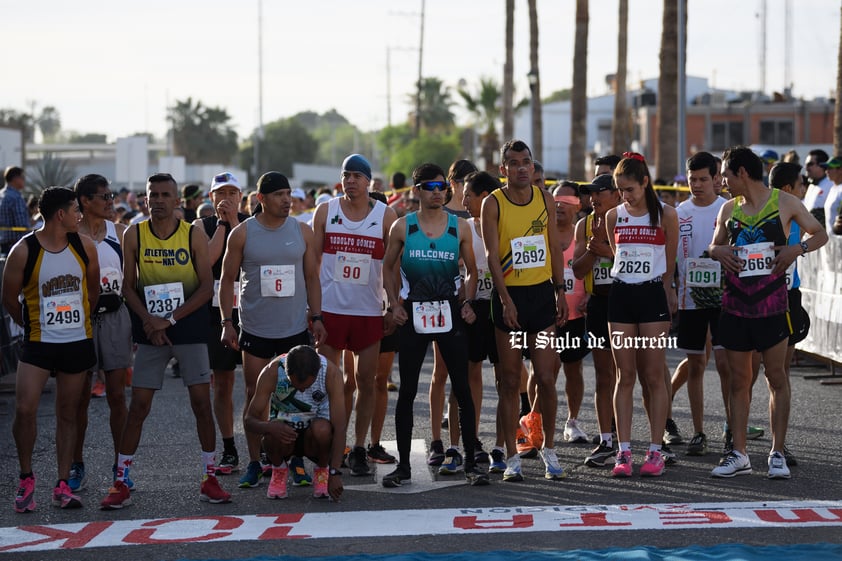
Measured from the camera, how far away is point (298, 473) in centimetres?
887

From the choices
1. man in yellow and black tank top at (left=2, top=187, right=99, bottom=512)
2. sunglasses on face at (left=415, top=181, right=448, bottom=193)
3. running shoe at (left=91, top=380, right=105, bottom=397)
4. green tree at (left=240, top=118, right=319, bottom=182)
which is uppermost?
green tree at (left=240, top=118, right=319, bottom=182)

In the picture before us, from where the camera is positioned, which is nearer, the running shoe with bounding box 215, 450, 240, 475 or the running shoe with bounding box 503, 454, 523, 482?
the running shoe with bounding box 503, 454, 523, 482

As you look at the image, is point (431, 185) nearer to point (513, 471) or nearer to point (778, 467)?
point (513, 471)

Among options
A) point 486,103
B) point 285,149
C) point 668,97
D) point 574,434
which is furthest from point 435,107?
point 574,434

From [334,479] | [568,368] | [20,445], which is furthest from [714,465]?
[20,445]

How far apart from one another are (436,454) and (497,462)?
1.79ft

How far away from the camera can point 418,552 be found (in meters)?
6.89

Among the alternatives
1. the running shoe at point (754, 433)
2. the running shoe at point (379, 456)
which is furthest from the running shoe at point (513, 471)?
the running shoe at point (754, 433)

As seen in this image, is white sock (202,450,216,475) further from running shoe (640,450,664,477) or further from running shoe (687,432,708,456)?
running shoe (687,432,708,456)

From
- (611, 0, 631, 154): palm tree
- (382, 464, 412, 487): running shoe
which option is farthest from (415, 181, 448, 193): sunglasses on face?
(611, 0, 631, 154): palm tree

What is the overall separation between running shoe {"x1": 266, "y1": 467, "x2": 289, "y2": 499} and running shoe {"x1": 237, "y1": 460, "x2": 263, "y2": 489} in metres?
0.43

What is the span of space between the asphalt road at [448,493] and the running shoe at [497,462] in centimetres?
14

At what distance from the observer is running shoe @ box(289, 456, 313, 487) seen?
29.0 ft

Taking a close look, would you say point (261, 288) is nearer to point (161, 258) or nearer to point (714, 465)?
point (161, 258)
